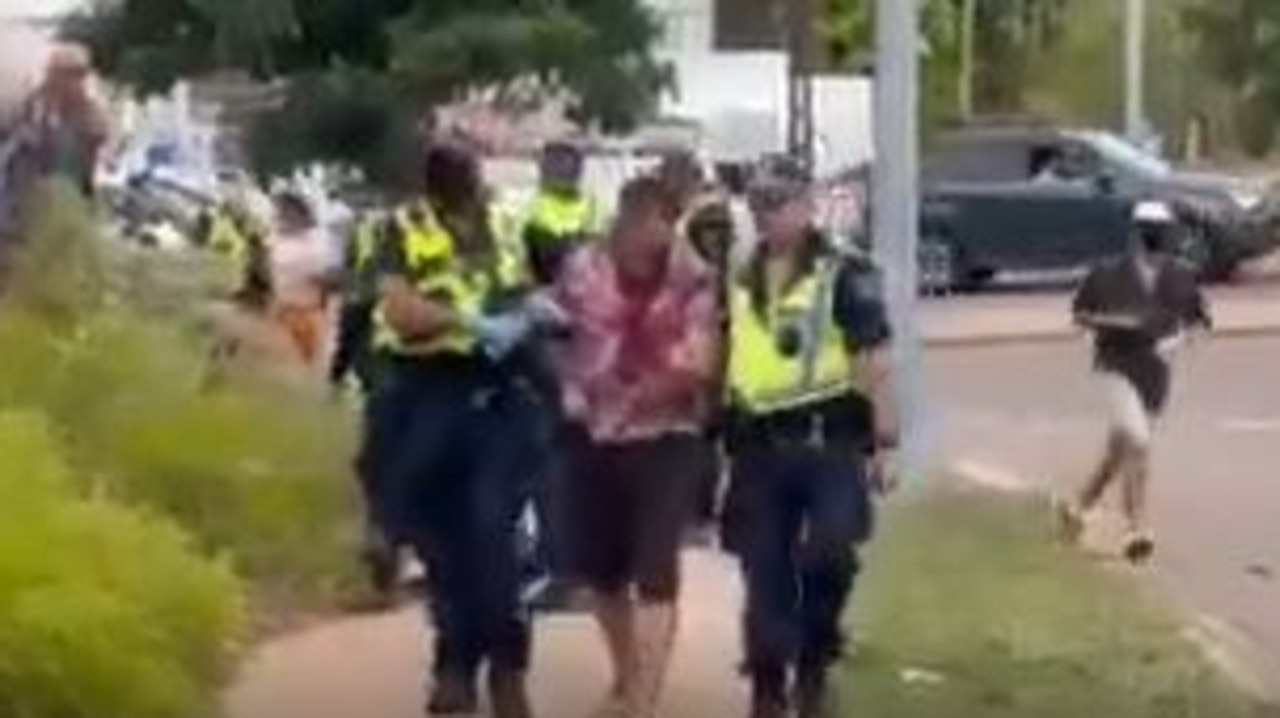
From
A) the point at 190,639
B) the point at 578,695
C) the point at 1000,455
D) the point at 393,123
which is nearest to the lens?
the point at 190,639

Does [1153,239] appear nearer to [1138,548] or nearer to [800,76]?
[1138,548]

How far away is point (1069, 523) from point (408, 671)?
610 cm

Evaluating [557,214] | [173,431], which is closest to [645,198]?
[173,431]

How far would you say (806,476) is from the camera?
11.0m

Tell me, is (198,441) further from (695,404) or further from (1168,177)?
(1168,177)

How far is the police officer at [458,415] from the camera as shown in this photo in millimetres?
10891

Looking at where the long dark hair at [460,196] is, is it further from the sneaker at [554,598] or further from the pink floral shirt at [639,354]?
the sneaker at [554,598]

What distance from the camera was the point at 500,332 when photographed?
10.8 metres

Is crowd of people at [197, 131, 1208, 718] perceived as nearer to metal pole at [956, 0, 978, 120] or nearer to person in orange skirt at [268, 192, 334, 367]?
person in orange skirt at [268, 192, 334, 367]

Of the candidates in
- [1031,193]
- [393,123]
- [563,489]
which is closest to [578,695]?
[563,489]

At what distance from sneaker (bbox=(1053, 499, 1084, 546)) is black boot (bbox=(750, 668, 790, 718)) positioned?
615 cm

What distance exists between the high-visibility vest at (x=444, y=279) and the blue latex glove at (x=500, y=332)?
3 centimetres

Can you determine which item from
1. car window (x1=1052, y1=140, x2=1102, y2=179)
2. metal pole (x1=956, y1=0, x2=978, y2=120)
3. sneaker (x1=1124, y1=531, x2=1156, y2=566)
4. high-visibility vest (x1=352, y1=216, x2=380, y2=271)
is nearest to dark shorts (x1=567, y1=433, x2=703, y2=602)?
high-visibility vest (x1=352, y1=216, x2=380, y2=271)

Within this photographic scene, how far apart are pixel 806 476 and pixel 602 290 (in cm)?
76
